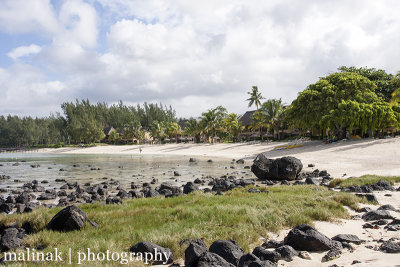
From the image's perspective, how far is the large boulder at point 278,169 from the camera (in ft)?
70.3

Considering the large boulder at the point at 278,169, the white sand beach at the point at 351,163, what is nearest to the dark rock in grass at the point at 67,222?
the white sand beach at the point at 351,163

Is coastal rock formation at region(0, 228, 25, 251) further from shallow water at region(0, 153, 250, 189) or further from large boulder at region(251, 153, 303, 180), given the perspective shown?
large boulder at region(251, 153, 303, 180)

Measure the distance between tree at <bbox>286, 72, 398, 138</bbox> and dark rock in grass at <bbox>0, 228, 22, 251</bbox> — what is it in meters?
41.7

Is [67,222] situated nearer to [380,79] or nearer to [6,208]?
[6,208]

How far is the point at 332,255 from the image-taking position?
6059 mm

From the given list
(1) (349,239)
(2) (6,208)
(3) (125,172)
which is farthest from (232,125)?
(1) (349,239)

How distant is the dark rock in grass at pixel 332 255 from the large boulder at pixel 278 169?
15469 mm

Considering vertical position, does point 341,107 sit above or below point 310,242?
above

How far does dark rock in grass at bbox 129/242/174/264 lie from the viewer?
6.09 metres

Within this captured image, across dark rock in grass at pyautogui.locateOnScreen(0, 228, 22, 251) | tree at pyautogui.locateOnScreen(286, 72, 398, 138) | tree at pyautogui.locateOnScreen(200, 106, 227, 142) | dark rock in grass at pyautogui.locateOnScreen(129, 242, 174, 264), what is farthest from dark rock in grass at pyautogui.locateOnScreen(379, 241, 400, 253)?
tree at pyautogui.locateOnScreen(200, 106, 227, 142)

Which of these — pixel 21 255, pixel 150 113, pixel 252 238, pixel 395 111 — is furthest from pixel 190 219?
pixel 150 113

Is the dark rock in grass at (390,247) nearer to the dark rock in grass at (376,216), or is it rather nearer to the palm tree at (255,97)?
the dark rock in grass at (376,216)

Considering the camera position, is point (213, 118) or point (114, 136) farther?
point (114, 136)

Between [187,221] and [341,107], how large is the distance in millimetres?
40513
